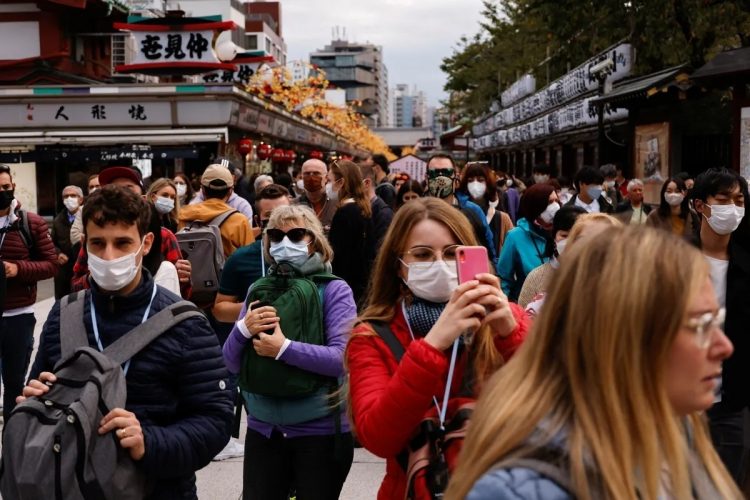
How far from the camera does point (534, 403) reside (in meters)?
1.60

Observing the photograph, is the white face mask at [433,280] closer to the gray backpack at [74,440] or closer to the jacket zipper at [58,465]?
the gray backpack at [74,440]

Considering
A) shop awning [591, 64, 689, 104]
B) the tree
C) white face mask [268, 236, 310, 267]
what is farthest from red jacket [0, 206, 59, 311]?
the tree

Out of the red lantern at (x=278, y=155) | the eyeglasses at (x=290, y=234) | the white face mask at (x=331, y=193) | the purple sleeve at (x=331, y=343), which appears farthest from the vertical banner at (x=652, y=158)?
the red lantern at (x=278, y=155)

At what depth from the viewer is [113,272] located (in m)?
3.07

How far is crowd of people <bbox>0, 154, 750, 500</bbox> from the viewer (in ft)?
5.08

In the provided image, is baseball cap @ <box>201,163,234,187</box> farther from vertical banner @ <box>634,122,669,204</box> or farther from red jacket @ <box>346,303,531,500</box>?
vertical banner @ <box>634,122,669,204</box>

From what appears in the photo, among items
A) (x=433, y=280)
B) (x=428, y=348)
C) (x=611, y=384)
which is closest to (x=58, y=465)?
(x=428, y=348)

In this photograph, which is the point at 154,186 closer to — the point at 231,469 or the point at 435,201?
the point at 231,469

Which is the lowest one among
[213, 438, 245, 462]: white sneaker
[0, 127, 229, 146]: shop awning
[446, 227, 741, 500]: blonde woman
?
[213, 438, 245, 462]: white sneaker

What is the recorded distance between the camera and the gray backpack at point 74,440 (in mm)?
2580

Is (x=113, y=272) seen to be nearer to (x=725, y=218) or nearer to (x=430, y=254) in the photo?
(x=430, y=254)

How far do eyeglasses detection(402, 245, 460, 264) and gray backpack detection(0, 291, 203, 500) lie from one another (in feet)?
2.96

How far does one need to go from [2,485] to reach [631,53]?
1829 centimetres

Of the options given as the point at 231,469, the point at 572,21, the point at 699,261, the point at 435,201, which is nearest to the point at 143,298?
the point at 435,201
